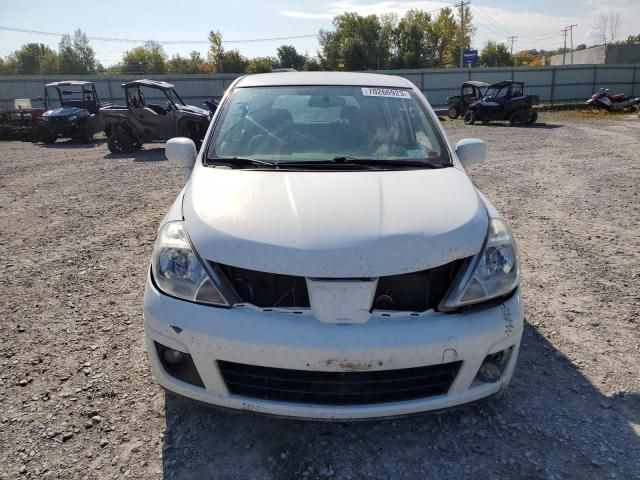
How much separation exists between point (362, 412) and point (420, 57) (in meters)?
72.0

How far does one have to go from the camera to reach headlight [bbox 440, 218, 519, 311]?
6.26 feet

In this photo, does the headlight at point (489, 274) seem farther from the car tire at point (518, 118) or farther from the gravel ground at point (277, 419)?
the car tire at point (518, 118)

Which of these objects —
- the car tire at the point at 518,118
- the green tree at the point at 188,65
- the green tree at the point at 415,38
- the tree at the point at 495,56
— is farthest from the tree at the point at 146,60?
the car tire at the point at 518,118

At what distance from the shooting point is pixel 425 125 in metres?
3.08

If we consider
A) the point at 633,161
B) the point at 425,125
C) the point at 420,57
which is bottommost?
the point at 633,161

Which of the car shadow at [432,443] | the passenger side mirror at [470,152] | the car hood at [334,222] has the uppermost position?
the passenger side mirror at [470,152]

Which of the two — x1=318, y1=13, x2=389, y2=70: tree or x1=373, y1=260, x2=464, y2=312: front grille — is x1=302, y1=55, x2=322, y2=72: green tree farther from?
x1=373, y1=260, x2=464, y2=312: front grille

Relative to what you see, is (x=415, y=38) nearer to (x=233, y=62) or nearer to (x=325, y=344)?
(x=233, y=62)

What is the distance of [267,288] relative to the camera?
194 centimetres

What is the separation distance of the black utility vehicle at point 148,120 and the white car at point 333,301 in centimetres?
1078

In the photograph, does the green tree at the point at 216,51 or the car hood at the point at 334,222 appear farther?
the green tree at the point at 216,51

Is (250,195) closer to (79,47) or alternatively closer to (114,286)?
(114,286)

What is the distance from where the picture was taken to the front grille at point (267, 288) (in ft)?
6.20

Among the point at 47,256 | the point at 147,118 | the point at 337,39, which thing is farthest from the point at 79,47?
the point at 47,256
